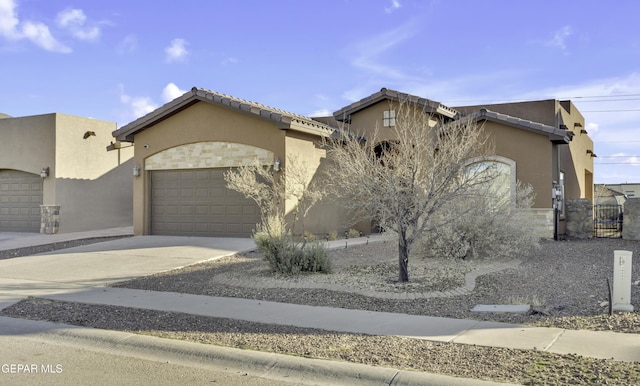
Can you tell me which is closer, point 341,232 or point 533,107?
point 341,232

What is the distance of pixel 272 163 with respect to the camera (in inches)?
683

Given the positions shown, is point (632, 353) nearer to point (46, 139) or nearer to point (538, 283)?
point (538, 283)

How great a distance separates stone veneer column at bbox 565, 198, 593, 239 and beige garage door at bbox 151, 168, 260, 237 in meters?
11.0

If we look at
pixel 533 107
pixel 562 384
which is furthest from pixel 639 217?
pixel 562 384

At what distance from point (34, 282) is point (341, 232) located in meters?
10.9

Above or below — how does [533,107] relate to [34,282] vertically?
above

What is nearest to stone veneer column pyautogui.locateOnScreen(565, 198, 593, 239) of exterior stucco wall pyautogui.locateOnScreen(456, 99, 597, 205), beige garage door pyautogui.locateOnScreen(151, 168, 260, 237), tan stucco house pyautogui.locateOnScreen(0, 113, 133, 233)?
exterior stucco wall pyautogui.locateOnScreen(456, 99, 597, 205)

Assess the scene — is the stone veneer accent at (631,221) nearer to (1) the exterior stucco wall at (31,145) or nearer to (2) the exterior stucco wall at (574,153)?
(2) the exterior stucco wall at (574,153)

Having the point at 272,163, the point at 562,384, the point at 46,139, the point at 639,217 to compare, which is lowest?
the point at 562,384

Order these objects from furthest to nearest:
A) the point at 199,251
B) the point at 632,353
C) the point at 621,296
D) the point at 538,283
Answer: the point at 199,251, the point at 538,283, the point at 621,296, the point at 632,353

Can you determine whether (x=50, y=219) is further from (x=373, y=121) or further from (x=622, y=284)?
(x=622, y=284)

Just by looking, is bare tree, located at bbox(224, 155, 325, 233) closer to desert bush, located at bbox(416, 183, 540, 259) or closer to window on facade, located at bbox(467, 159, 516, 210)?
desert bush, located at bbox(416, 183, 540, 259)

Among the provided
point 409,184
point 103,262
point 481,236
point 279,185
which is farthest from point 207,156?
point 409,184

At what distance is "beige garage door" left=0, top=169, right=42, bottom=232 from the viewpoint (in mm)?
23156
